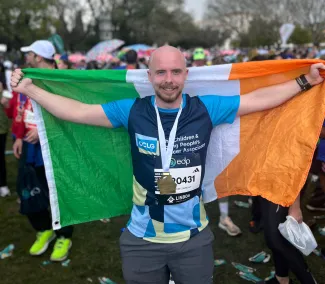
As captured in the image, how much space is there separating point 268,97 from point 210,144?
0.52 metres

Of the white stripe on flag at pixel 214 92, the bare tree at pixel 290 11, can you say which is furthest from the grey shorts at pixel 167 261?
the bare tree at pixel 290 11

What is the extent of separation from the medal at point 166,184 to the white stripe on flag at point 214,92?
55 cm

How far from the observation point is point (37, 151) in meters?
3.56

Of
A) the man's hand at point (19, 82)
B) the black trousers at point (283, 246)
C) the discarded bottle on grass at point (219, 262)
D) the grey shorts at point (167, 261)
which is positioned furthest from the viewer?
the discarded bottle on grass at point (219, 262)

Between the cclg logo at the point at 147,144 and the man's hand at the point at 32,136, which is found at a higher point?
the cclg logo at the point at 147,144

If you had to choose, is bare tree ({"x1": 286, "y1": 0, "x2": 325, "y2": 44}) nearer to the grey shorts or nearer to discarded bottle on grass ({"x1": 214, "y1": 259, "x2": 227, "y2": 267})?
discarded bottle on grass ({"x1": 214, "y1": 259, "x2": 227, "y2": 267})

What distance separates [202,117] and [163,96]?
294mm

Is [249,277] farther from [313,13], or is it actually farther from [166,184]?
[313,13]

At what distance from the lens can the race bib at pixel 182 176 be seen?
2.22 m

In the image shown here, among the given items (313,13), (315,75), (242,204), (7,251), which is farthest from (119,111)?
(313,13)

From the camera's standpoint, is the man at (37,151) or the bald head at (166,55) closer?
the bald head at (166,55)

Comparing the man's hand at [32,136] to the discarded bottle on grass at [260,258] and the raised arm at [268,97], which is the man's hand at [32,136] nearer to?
the raised arm at [268,97]

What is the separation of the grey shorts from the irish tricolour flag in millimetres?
492

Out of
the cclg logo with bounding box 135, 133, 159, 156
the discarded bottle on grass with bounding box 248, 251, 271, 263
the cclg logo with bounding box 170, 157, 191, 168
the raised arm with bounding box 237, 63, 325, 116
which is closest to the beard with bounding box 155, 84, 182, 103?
the cclg logo with bounding box 135, 133, 159, 156
